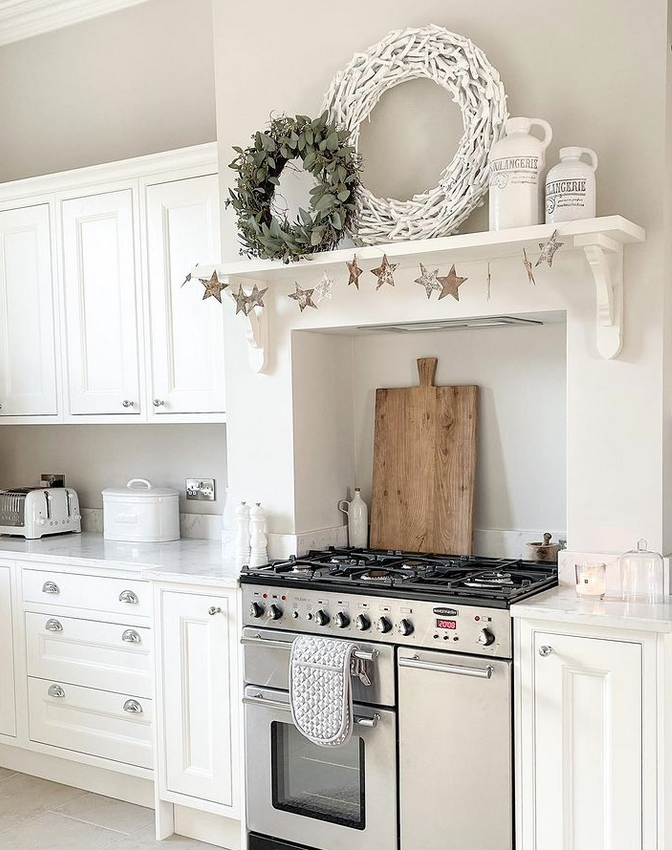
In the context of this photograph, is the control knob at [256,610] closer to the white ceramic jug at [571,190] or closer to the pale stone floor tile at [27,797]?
the pale stone floor tile at [27,797]

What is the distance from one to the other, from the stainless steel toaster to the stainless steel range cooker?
4.66 feet

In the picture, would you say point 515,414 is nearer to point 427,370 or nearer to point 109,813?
point 427,370

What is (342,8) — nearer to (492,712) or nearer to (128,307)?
(128,307)

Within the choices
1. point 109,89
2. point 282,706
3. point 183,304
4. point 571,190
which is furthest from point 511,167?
point 109,89

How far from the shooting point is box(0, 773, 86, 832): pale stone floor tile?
11.7ft

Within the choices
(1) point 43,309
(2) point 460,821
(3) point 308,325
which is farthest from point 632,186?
(1) point 43,309

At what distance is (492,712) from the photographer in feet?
8.57

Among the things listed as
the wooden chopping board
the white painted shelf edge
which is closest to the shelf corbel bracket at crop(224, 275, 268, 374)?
the white painted shelf edge

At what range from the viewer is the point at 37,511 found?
4.14m

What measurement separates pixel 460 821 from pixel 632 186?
5.91 ft

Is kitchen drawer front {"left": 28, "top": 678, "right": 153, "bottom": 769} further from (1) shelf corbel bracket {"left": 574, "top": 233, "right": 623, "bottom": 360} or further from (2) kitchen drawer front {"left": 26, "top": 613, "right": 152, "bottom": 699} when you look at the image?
(1) shelf corbel bracket {"left": 574, "top": 233, "right": 623, "bottom": 360}

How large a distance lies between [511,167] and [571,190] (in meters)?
0.18

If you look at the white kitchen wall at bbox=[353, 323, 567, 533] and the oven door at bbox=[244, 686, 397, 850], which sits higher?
the white kitchen wall at bbox=[353, 323, 567, 533]

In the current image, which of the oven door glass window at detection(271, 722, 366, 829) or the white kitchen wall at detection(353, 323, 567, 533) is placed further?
the white kitchen wall at detection(353, 323, 567, 533)
